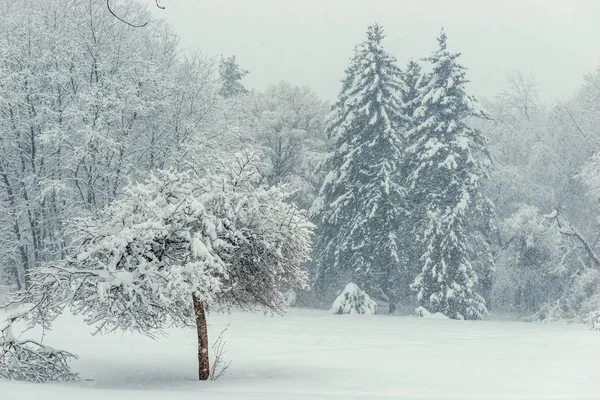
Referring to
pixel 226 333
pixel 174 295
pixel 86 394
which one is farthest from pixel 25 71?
pixel 86 394

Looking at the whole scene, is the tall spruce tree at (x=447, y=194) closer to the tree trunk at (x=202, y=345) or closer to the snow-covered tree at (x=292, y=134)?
the snow-covered tree at (x=292, y=134)

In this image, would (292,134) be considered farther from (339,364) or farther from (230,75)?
(339,364)

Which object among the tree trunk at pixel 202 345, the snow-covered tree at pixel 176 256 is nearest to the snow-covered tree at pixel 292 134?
the snow-covered tree at pixel 176 256

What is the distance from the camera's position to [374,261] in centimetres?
3475

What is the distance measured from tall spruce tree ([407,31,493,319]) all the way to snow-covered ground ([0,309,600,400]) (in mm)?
7285

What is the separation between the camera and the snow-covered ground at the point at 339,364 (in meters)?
10.6

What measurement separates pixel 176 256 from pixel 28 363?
2970mm

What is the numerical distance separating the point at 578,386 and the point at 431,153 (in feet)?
72.0

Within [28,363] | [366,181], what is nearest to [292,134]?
[366,181]

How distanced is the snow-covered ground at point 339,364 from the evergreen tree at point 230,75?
34979 millimetres

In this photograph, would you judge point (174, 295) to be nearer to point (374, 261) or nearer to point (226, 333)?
point (226, 333)

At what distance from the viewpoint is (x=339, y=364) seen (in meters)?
15.1

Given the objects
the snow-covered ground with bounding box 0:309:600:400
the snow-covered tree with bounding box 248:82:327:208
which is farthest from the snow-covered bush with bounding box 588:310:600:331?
the snow-covered tree with bounding box 248:82:327:208

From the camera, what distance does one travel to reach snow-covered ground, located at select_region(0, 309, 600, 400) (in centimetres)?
1062
